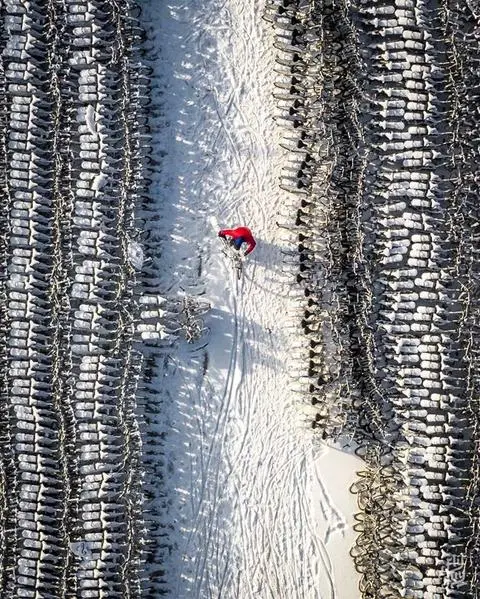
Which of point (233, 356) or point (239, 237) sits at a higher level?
point (239, 237)

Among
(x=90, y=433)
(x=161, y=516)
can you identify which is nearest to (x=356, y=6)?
(x=90, y=433)

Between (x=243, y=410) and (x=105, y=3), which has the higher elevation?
(x=105, y=3)

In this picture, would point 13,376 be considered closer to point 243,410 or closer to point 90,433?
point 90,433
